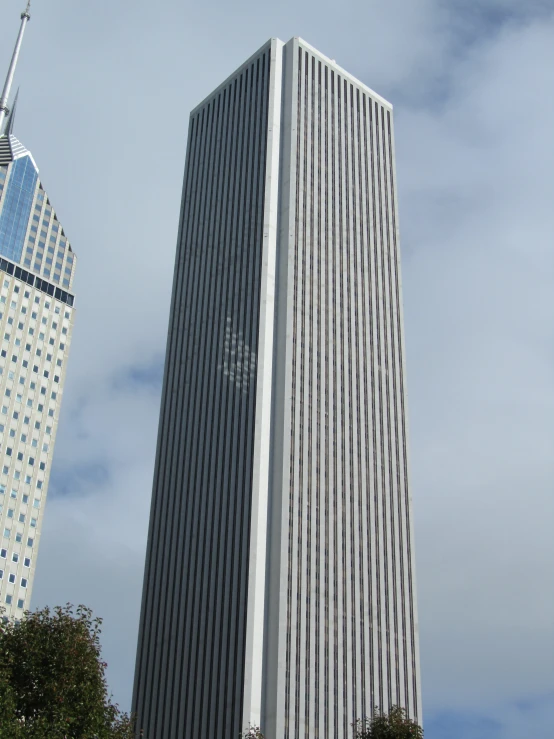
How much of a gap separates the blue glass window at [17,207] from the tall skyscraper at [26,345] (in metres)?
0.18

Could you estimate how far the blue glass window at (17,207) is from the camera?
173 metres

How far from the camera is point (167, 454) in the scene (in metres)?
145

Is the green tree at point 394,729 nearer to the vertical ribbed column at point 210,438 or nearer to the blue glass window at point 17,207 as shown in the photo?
the vertical ribbed column at point 210,438

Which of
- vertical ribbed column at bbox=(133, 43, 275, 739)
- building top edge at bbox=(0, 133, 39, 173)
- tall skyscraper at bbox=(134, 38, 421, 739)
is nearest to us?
tall skyscraper at bbox=(134, 38, 421, 739)

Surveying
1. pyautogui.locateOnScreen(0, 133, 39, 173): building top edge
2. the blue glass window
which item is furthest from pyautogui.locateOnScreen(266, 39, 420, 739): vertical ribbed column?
pyautogui.locateOnScreen(0, 133, 39, 173): building top edge

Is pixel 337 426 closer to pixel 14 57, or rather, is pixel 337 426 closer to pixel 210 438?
pixel 210 438

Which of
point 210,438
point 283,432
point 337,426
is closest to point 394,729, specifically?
point 283,432

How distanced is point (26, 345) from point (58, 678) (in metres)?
107

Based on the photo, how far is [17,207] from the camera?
582 feet

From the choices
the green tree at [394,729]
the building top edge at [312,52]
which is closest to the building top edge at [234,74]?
the building top edge at [312,52]

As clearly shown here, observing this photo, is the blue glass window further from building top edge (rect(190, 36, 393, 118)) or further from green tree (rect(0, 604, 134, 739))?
green tree (rect(0, 604, 134, 739))

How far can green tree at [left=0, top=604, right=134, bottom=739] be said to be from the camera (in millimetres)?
63719

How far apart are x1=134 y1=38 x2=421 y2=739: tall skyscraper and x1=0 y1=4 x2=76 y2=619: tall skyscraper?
25.3 metres

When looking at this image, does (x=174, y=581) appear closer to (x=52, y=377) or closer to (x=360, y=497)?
(x=360, y=497)
